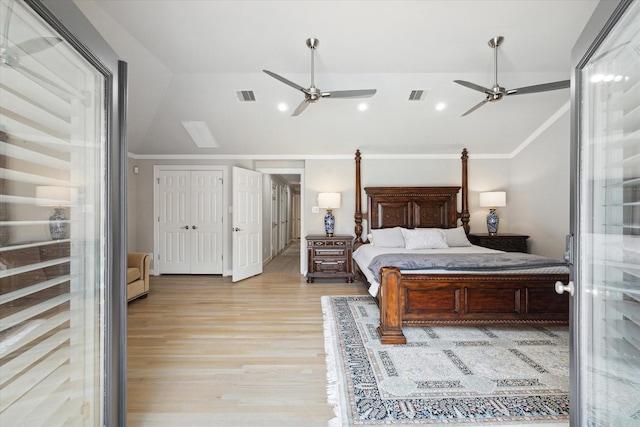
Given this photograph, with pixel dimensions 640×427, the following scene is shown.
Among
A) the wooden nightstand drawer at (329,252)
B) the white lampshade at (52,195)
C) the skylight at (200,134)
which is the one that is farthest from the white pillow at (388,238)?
the white lampshade at (52,195)

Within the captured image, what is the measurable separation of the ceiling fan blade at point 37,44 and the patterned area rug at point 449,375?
2.05 meters

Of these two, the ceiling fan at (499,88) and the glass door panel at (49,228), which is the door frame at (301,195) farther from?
the glass door panel at (49,228)

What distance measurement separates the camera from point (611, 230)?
1.12m

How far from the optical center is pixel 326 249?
206 inches

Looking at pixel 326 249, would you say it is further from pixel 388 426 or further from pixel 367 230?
pixel 388 426

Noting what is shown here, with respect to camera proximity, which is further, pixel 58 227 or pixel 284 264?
pixel 284 264

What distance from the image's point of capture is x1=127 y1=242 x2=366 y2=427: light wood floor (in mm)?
1817

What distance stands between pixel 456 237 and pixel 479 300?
2164 millimetres

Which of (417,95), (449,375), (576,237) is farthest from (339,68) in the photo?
(449,375)

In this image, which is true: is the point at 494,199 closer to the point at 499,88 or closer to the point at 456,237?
the point at 456,237

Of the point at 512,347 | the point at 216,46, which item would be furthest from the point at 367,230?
the point at 216,46

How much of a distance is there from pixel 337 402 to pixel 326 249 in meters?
3.36

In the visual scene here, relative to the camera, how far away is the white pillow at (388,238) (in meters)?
4.76

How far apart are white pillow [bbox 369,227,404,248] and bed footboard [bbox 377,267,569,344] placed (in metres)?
1.88
